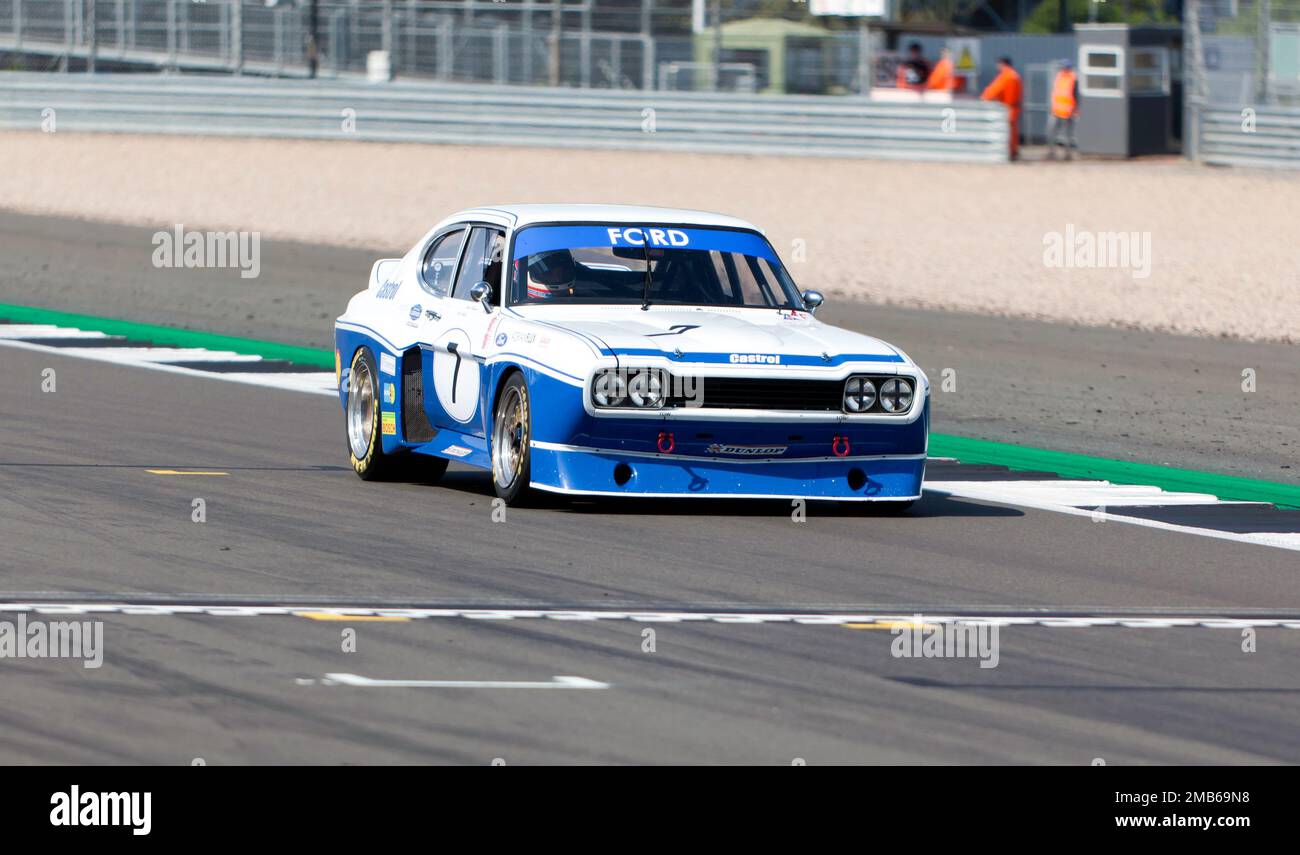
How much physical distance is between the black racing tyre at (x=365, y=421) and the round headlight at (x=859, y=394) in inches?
102

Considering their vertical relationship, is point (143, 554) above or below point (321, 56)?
below

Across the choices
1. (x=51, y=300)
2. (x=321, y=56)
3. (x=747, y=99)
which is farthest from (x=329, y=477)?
(x=321, y=56)

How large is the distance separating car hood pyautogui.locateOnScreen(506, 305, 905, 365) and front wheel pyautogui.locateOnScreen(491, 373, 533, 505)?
395mm

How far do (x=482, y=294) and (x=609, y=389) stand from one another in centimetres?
119

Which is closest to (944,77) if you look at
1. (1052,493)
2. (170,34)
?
(170,34)

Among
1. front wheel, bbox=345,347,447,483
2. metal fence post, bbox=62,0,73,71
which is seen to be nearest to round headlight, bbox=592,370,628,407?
front wheel, bbox=345,347,447,483

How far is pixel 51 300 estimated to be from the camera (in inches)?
883

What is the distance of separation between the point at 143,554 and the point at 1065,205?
65.2ft

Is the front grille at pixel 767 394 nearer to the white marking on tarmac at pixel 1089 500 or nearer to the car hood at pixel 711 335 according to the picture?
the car hood at pixel 711 335

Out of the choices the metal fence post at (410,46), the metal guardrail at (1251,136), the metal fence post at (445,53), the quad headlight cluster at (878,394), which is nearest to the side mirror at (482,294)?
the quad headlight cluster at (878,394)

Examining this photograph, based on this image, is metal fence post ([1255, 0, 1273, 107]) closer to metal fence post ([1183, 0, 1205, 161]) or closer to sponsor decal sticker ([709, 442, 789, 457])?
metal fence post ([1183, 0, 1205, 161])

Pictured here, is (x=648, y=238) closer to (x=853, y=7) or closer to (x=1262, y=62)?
(x=1262, y=62)

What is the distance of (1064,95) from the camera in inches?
1443
